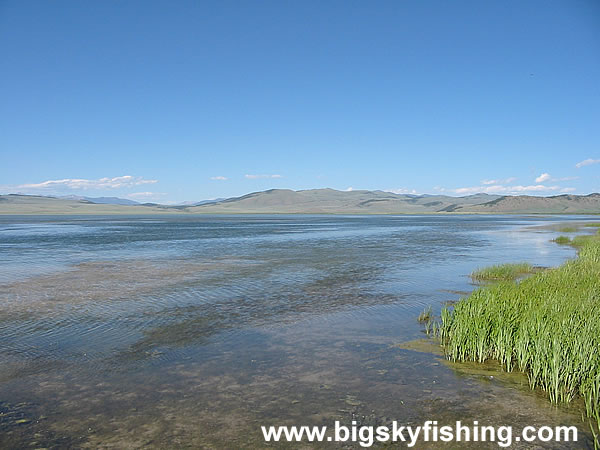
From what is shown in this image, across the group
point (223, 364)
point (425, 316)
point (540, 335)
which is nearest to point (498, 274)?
point (425, 316)

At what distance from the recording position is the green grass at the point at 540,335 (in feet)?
23.7

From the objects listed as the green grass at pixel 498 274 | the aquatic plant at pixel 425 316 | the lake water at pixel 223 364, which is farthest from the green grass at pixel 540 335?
the green grass at pixel 498 274

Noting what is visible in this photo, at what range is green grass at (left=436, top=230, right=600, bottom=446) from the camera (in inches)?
285

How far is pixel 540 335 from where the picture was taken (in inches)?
317

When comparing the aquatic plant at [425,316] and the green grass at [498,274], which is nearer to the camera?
the aquatic plant at [425,316]

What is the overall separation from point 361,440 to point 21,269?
853 inches

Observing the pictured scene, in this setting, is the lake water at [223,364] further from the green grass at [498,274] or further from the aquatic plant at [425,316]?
the green grass at [498,274]

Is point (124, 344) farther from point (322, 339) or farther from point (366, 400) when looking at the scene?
point (366, 400)

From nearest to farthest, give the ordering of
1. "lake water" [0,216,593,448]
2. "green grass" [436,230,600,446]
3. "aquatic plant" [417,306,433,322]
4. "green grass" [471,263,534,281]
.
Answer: "lake water" [0,216,593,448]
"green grass" [436,230,600,446]
"aquatic plant" [417,306,433,322]
"green grass" [471,263,534,281]

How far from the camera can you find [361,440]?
619 centimetres

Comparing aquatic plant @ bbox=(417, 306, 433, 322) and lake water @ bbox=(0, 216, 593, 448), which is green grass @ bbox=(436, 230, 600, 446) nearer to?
lake water @ bbox=(0, 216, 593, 448)

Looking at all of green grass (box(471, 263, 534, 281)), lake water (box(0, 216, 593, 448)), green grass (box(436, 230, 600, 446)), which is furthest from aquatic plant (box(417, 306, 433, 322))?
green grass (box(471, 263, 534, 281))

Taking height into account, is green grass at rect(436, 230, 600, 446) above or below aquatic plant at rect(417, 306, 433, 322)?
above

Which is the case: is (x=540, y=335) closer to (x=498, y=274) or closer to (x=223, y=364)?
(x=223, y=364)
